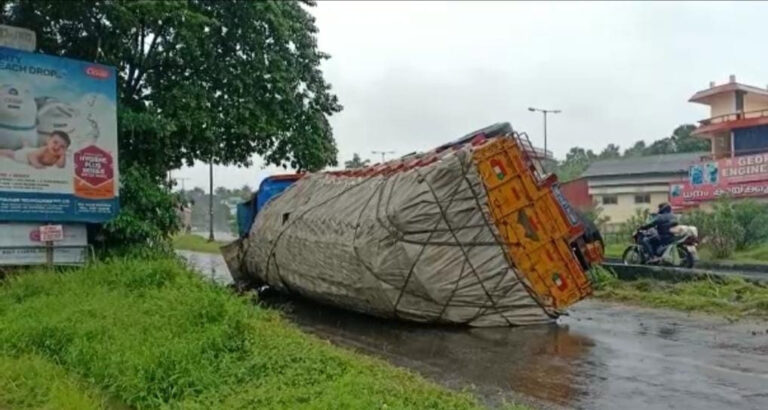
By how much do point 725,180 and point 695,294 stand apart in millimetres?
16510

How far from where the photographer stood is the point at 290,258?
36.7ft

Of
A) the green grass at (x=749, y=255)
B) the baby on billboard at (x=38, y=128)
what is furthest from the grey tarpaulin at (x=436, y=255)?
the green grass at (x=749, y=255)

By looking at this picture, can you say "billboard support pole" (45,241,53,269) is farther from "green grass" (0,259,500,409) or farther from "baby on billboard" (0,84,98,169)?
"green grass" (0,259,500,409)

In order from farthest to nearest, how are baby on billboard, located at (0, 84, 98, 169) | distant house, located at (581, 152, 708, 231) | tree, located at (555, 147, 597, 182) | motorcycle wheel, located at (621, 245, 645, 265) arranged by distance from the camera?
tree, located at (555, 147, 597, 182) < distant house, located at (581, 152, 708, 231) < motorcycle wheel, located at (621, 245, 645, 265) < baby on billboard, located at (0, 84, 98, 169)

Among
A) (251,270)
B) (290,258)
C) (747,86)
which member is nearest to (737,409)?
(290,258)

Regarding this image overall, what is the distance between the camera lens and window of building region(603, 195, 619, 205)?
41.0 m

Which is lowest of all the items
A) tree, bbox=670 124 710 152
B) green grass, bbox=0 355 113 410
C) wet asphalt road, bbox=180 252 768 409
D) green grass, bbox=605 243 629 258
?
wet asphalt road, bbox=180 252 768 409

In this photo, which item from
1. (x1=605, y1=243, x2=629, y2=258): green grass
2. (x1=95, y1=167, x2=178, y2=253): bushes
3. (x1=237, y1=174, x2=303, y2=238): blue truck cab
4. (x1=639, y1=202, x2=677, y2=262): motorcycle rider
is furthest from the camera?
(x1=605, y1=243, x2=629, y2=258): green grass

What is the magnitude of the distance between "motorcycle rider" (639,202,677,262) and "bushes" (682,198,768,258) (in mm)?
5235

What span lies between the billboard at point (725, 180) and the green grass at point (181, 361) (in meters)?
20.6

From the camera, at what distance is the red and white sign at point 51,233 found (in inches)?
428

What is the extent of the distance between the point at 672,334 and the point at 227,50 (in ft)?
32.9

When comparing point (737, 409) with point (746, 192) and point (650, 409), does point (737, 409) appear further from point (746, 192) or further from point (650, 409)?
point (746, 192)

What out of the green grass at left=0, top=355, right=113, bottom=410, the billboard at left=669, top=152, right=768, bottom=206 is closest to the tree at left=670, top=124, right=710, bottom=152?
the billboard at left=669, top=152, right=768, bottom=206
